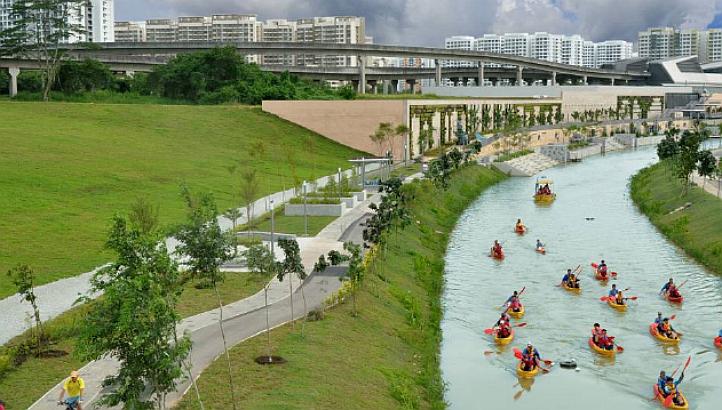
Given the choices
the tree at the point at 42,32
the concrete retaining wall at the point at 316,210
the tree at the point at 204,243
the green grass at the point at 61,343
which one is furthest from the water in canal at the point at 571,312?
the tree at the point at 42,32

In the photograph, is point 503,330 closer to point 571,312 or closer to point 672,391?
point 571,312

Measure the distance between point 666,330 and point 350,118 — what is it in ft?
168

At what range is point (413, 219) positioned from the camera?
45.2 meters

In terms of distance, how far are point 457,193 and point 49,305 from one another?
124ft

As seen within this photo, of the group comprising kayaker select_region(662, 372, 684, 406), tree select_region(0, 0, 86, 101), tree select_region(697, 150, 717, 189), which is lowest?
kayaker select_region(662, 372, 684, 406)

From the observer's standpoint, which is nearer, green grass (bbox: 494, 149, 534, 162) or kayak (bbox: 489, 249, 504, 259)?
kayak (bbox: 489, 249, 504, 259)

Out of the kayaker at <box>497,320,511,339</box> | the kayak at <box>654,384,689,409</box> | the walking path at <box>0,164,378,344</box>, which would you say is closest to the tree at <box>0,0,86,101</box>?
the walking path at <box>0,164,378,344</box>

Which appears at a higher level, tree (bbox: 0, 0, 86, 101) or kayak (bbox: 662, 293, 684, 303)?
tree (bbox: 0, 0, 86, 101)

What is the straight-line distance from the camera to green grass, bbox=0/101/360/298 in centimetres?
3453

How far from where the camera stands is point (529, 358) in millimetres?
24812

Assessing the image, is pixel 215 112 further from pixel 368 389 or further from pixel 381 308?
pixel 368 389

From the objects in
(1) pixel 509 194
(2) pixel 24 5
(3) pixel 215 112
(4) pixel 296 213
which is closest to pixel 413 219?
(4) pixel 296 213

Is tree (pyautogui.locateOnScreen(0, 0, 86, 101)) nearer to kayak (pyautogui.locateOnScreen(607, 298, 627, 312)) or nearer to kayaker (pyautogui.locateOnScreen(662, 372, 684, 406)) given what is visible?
kayak (pyautogui.locateOnScreen(607, 298, 627, 312))

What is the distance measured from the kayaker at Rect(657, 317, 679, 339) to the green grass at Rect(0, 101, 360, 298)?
674 inches
